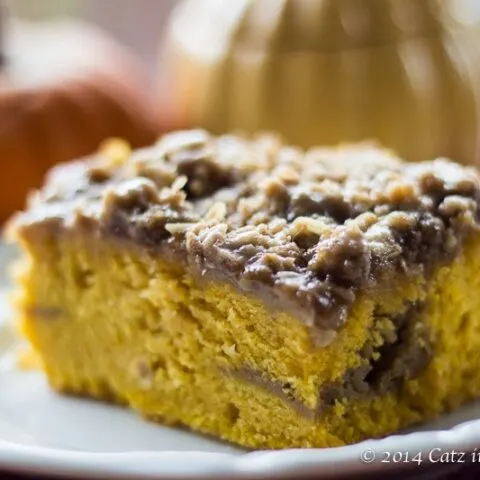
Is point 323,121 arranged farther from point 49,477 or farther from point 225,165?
point 49,477

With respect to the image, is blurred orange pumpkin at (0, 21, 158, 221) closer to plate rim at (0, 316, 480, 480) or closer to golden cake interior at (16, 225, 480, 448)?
golden cake interior at (16, 225, 480, 448)

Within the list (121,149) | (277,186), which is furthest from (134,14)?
(277,186)

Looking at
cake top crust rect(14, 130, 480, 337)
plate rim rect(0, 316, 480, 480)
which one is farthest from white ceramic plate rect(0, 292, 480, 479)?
cake top crust rect(14, 130, 480, 337)


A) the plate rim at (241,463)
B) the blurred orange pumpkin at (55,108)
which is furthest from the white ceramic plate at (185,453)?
the blurred orange pumpkin at (55,108)

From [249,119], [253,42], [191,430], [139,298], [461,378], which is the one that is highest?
[253,42]

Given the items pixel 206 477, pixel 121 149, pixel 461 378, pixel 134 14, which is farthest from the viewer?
pixel 134 14
